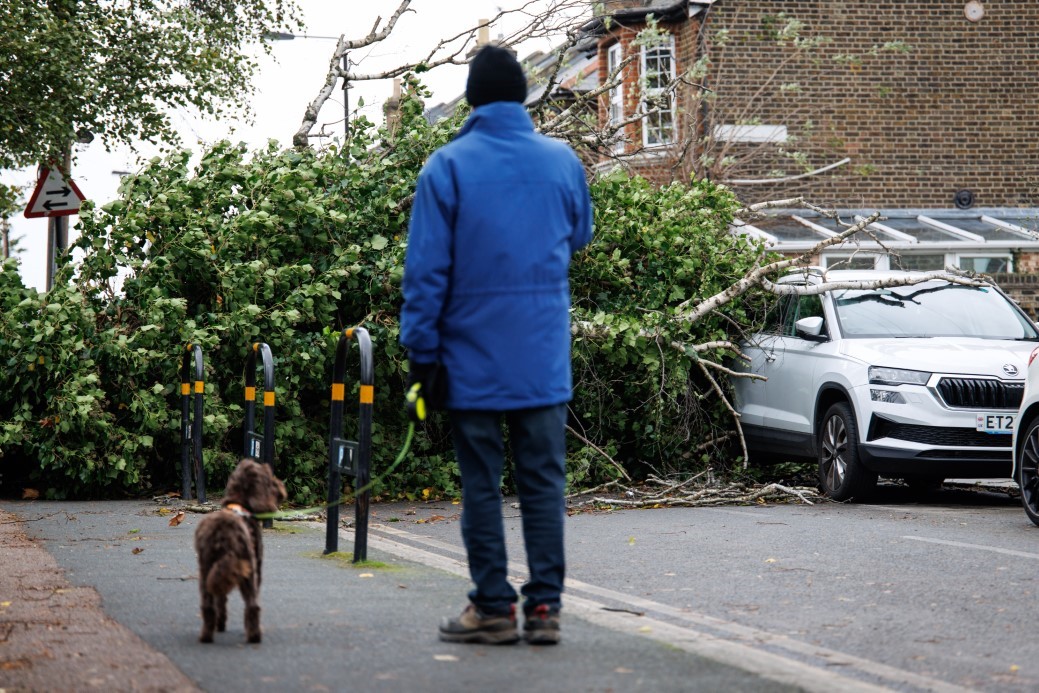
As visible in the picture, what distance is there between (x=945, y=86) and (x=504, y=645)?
2358 cm

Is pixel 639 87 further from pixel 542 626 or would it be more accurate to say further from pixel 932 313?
pixel 542 626

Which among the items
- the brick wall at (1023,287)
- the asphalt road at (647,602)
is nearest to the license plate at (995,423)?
the asphalt road at (647,602)

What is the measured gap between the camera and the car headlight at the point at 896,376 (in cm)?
1063

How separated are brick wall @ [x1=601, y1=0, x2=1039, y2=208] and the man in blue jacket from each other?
793 inches

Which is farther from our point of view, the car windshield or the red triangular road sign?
the red triangular road sign

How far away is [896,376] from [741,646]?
604 cm

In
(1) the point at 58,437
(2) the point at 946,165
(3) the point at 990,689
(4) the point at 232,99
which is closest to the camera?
(3) the point at 990,689

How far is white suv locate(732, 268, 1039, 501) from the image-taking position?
34.5 feet

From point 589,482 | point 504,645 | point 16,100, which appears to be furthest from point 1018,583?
point 16,100

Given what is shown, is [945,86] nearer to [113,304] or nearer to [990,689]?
[113,304]

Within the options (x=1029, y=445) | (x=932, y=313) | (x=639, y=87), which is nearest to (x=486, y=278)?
(x=1029, y=445)

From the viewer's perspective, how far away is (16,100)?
55.4 ft

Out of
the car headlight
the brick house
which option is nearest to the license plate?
the car headlight

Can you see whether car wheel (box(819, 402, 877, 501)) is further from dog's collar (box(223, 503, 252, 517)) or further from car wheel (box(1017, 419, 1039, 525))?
dog's collar (box(223, 503, 252, 517))
